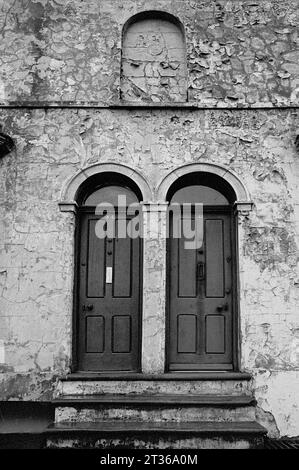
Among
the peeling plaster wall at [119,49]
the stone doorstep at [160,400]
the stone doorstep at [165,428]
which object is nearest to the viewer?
the stone doorstep at [165,428]

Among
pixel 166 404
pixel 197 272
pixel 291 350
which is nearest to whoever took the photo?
pixel 166 404

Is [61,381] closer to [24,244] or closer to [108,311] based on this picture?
[108,311]

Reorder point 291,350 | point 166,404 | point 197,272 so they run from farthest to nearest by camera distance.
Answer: point 197,272 < point 291,350 < point 166,404

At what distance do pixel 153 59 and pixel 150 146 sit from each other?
143cm

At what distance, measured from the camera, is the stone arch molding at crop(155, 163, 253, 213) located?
7.38 m

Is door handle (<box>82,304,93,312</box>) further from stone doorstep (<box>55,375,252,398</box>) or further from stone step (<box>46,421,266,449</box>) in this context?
stone step (<box>46,421,266,449</box>)

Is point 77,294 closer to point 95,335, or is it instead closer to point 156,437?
point 95,335

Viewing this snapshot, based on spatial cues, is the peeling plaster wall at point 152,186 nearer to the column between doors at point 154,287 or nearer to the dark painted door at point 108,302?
the dark painted door at point 108,302

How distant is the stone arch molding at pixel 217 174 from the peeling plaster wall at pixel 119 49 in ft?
3.01

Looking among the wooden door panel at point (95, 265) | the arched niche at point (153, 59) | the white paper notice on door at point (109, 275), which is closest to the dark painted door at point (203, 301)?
the white paper notice on door at point (109, 275)

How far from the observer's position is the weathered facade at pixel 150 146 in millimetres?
7125

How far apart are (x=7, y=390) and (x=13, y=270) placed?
60.3 inches

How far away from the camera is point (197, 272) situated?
7539 mm

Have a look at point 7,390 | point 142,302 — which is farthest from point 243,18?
point 7,390
